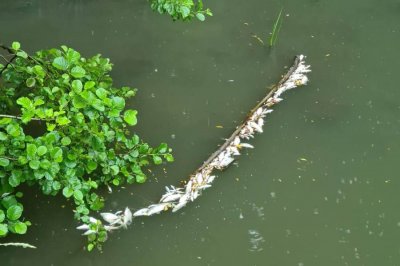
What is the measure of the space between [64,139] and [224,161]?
3.09 feet

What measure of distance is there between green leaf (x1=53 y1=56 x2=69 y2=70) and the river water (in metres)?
0.70

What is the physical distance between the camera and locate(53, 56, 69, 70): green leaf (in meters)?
2.33

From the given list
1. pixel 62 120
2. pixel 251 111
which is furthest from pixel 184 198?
pixel 62 120

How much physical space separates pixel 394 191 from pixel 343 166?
29cm

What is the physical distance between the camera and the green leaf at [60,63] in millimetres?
2334

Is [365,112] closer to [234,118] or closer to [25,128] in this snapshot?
[234,118]

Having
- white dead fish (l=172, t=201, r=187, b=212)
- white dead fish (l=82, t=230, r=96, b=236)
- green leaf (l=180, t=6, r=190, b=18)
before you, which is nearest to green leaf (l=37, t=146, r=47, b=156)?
white dead fish (l=82, t=230, r=96, b=236)

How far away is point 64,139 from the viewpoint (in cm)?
224

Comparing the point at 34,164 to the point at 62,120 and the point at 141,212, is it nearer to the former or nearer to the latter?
the point at 62,120

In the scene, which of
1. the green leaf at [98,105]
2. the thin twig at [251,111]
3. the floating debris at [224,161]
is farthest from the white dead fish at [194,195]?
the green leaf at [98,105]

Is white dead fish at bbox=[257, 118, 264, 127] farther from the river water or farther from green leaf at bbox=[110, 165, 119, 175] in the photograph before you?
green leaf at bbox=[110, 165, 119, 175]

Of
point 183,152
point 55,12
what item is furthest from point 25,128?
point 55,12

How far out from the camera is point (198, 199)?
2.75m

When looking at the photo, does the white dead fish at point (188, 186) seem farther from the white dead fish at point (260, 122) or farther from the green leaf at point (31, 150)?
the green leaf at point (31, 150)
